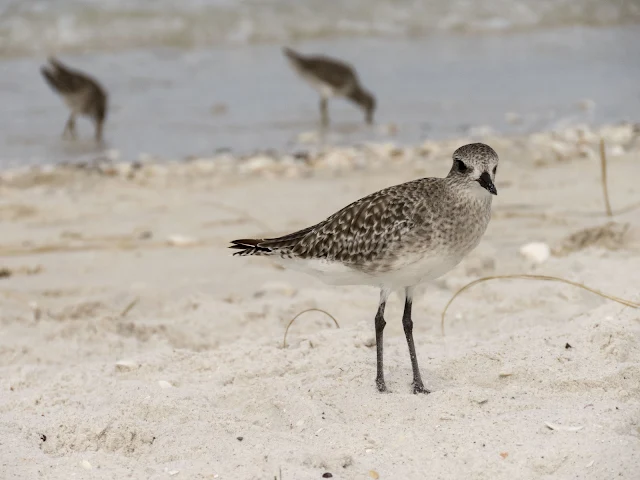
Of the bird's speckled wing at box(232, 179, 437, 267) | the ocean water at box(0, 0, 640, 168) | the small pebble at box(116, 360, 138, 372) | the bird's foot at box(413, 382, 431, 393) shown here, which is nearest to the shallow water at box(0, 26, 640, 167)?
the ocean water at box(0, 0, 640, 168)

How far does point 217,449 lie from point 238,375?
2.90 feet

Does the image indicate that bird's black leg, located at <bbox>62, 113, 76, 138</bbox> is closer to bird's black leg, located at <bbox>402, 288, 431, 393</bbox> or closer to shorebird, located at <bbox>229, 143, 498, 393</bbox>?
shorebird, located at <bbox>229, 143, 498, 393</bbox>

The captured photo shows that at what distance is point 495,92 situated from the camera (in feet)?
43.3

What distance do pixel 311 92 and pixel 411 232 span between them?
9.87 meters

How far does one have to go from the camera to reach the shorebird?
4.35 m

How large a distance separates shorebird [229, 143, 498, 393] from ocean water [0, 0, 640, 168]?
639 cm

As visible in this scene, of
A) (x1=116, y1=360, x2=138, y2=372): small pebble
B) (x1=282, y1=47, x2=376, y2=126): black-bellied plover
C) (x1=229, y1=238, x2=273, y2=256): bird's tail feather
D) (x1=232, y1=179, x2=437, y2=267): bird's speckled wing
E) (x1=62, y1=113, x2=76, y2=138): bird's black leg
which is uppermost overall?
(x1=232, y1=179, x2=437, y2=267): bird's speckled wing

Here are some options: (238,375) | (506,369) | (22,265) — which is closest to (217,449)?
(238,375)

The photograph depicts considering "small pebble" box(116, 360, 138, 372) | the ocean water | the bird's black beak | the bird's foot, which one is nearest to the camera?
the bird's black beak

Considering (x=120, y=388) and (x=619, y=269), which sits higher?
(x=619, y=269)

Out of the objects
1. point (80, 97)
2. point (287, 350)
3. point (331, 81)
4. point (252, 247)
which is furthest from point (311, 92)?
point (252, 247)

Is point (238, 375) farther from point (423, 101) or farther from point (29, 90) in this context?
point (29, 90)

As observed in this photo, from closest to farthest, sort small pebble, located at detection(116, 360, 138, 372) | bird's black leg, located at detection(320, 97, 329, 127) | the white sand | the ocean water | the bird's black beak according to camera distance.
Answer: the white sand, the bird's black beak, small pebble, located at detection(116, 360, 138, 372), the ocean water, bird's black leg, located at detection(320, 97, 329, 127)

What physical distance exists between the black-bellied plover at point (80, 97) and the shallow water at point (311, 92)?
0.20 metres
